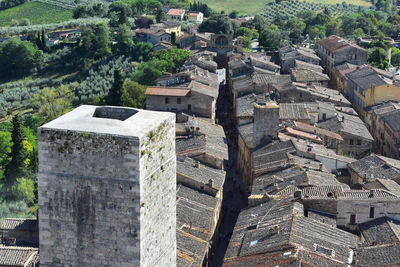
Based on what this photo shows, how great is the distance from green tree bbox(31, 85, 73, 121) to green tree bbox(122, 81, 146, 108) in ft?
39.2

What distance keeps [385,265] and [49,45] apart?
8728 cm

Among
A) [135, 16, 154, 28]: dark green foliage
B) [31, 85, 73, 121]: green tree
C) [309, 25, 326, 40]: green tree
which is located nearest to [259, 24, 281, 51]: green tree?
[309, 25, 326, 40]: green tree

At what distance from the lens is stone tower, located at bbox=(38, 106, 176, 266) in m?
16.1

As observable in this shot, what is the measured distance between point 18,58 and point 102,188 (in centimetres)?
8387

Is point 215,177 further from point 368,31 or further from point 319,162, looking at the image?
point 368,31

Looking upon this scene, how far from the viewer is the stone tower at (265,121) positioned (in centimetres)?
4466

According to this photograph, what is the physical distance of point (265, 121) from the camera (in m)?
44.8

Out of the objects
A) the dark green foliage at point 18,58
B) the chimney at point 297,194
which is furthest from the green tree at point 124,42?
the chimney at point 297,194

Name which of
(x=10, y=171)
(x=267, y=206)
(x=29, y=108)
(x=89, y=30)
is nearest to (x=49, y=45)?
(x=89, y=30)

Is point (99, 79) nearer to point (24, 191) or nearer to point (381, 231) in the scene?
point (24, 191)

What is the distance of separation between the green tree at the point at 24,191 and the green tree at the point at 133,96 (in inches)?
586

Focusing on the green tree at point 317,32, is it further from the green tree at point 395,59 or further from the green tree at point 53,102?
the green tree at point 53,102

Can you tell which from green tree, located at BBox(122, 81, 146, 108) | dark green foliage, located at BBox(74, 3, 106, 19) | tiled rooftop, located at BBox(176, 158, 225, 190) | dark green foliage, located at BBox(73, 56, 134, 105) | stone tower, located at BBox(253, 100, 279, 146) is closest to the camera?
tiled rooftop, located at BBox(176, 158, 225, 190)

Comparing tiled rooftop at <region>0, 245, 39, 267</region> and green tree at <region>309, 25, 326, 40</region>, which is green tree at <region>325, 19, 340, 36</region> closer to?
green tree at <region>309, 25, 326, 40</region>
